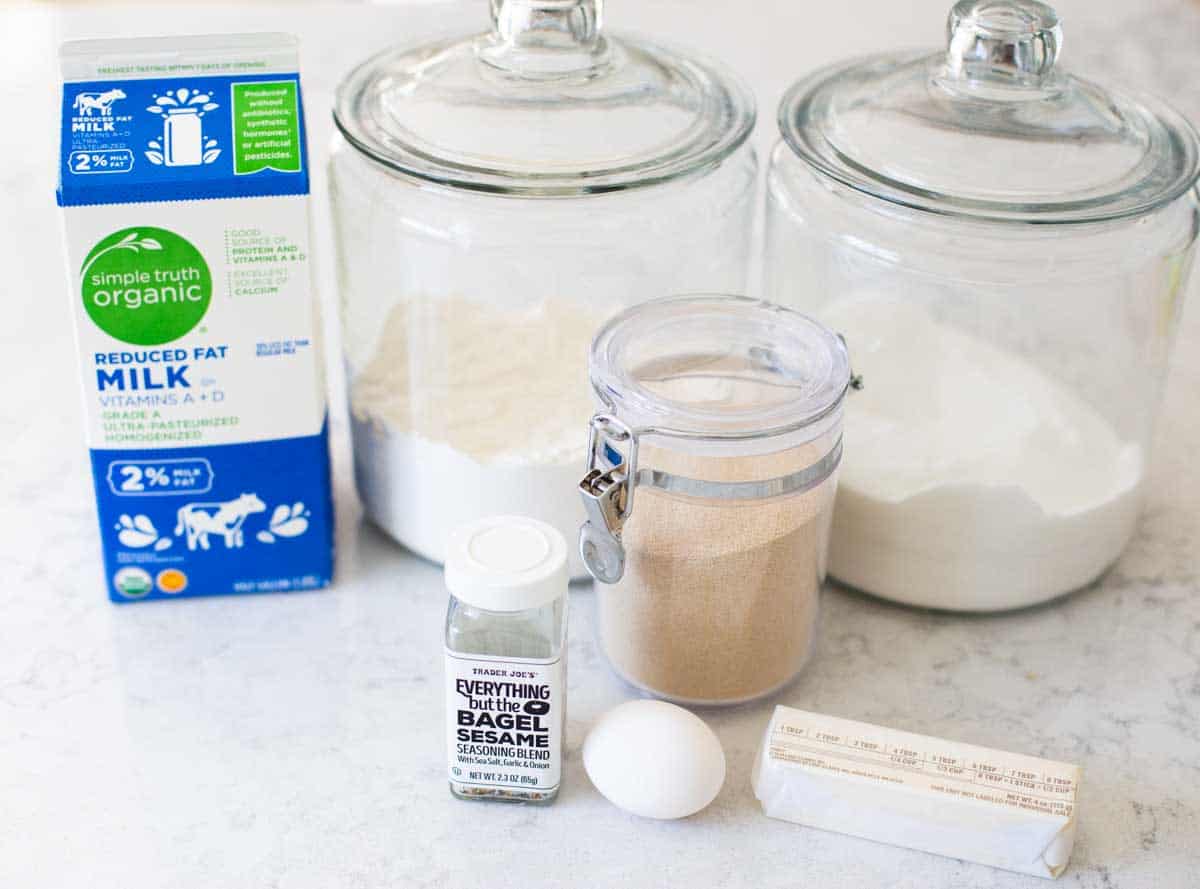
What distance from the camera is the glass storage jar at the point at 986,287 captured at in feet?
3.01

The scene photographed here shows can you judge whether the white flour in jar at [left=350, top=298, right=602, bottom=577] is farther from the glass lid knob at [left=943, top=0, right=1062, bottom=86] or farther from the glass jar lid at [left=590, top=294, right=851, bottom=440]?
the glass lid knob at [left=943, top=0, right=1062, bottom=86]

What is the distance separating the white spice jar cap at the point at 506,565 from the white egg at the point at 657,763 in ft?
0.30

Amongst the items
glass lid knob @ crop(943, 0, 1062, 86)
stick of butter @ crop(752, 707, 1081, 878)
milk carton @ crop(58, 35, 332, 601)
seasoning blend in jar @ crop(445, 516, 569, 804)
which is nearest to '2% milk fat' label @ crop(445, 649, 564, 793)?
seasoning blend in jar @ crop(445, 516, 569, 804)

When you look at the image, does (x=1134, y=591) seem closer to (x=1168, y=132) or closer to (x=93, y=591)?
(x=1168, y=132)

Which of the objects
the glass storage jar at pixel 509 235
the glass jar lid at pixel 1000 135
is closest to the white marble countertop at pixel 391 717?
the glass storage jar at pixel 509 235

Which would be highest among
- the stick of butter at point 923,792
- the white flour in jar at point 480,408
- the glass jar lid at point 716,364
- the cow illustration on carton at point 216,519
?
the glass jar lid at point 716,364

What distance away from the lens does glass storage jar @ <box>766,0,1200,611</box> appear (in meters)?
0.92

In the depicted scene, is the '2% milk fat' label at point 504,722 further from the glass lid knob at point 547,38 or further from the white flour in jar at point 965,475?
the glass lid knob at point 547,38

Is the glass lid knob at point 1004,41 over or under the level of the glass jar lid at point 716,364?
over

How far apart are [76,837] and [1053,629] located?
0.65 m

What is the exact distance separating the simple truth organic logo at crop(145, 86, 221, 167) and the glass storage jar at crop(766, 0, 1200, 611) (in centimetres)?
37

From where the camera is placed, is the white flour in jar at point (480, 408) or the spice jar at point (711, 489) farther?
the white flour in jar at point (480, 408)

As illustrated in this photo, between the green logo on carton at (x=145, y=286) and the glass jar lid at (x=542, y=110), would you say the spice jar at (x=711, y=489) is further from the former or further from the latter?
the green logo on carton at (x=145, y=286)

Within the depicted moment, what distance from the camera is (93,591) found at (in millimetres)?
1029
